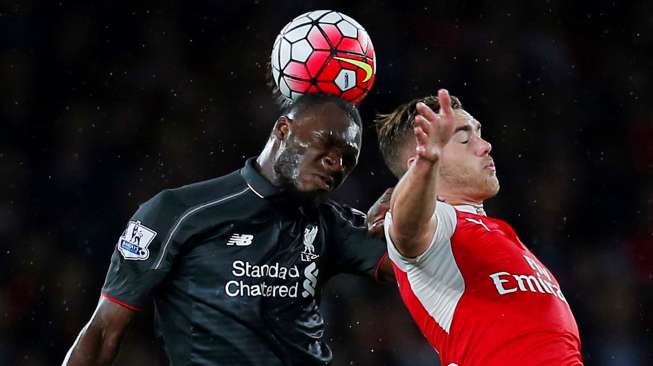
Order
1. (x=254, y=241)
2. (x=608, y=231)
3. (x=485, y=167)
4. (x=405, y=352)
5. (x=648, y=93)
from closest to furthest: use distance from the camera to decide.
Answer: (x=485, y=167), (x=254, y=241), (x=405, y=352), (x=608, y=231), (x=648, y=93)

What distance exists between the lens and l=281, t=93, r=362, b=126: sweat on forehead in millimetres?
3359

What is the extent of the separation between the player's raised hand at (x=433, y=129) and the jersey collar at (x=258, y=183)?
1025 mm

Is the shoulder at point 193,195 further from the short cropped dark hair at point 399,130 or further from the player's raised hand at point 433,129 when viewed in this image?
the player's raised hand at point 433,129

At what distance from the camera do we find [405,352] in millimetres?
6422

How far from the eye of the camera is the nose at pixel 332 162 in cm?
327

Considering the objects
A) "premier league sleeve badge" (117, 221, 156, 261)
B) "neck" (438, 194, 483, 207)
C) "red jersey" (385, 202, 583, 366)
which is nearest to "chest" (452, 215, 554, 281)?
"red jersey" (385, 202, 583, 366)

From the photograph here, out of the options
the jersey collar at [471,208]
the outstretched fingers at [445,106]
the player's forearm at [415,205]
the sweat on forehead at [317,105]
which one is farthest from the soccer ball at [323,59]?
the outstretched fingers at [445,106]

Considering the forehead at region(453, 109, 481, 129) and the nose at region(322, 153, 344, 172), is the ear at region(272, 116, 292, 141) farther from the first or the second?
the forehead at region(453, 109, 481, 129)

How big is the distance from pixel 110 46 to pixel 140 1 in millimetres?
479

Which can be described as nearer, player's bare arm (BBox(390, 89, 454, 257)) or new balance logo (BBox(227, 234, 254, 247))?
player's bare arm (BBox(390, 89, 454, 257))

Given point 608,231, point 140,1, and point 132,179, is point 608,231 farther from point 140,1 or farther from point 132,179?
point 140,1

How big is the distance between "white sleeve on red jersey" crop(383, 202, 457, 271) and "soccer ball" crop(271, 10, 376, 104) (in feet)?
2.43

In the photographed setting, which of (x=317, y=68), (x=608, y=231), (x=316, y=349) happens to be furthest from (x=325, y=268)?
(x=608, y=231)

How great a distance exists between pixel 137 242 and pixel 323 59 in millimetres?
929
